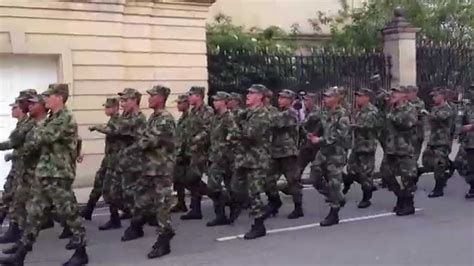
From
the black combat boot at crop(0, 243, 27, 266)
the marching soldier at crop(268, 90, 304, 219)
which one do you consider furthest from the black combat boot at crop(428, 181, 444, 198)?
the black combat boot at crop(0, 243, 27, 266)

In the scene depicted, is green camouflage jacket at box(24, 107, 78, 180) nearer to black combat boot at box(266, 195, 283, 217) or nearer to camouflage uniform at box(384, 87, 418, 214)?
black combat boot at box(266, 195, 283, 217)

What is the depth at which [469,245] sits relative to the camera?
8625 mm

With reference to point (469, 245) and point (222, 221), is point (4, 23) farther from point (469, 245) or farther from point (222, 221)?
point (469, 245)

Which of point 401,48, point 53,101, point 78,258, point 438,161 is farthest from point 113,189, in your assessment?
point 401,48

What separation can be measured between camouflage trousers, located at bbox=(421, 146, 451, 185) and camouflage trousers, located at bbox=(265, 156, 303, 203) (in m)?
2.68

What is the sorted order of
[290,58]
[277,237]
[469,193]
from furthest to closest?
[290,58] < [469,193] < [277,237]

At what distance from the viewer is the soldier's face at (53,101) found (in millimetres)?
8086

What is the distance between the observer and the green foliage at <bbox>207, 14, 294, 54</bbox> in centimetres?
1766

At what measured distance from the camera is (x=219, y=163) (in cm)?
1038

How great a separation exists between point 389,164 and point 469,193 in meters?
2.01

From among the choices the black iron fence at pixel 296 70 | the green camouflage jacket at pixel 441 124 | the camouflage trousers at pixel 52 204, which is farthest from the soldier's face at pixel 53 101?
the black iron fence at pixel 296 70

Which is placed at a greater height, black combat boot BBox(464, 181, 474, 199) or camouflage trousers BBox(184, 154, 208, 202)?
camouflage trousers BBox(184, 154, 208, 202)

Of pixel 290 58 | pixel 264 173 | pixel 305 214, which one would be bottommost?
pixel 305 214

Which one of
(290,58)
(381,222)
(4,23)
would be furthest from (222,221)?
(290,58)
